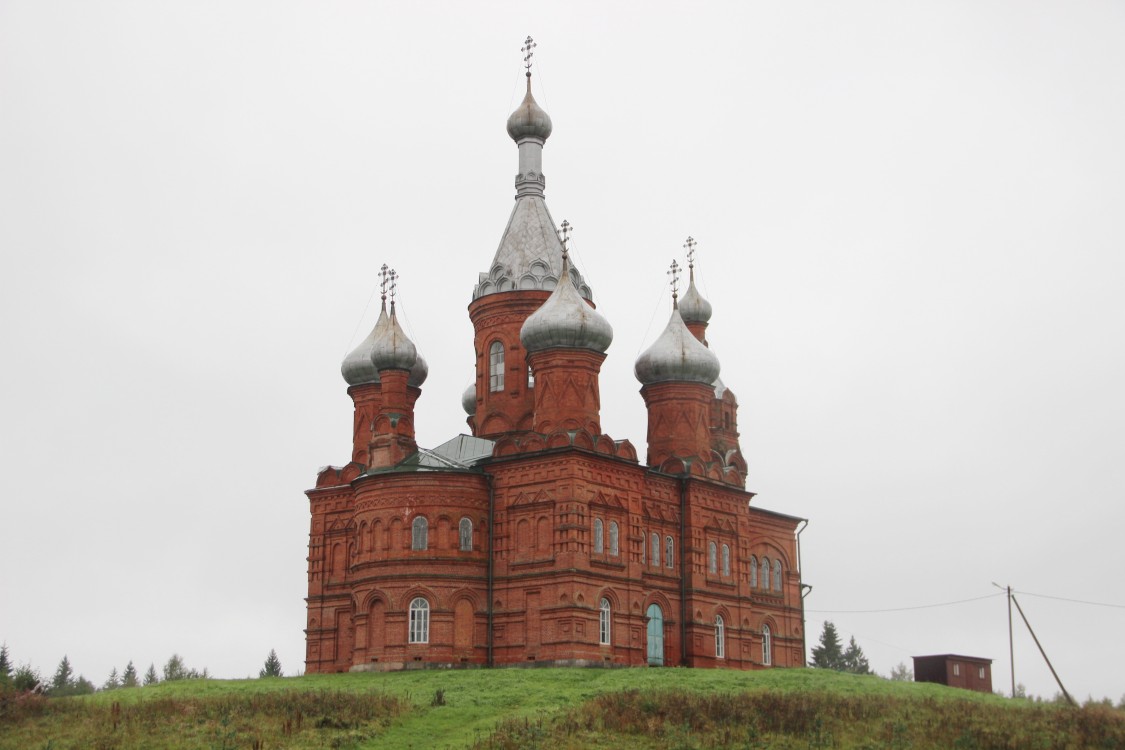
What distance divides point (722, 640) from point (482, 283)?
1329 cm

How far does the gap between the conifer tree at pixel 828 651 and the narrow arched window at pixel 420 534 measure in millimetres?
31842

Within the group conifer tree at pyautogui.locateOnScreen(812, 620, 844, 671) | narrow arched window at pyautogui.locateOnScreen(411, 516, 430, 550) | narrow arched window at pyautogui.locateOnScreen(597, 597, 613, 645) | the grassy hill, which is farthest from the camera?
conifer tree at pyautogui.locateOnScreen(812, 620, 844, 671)

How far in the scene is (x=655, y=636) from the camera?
131 ft

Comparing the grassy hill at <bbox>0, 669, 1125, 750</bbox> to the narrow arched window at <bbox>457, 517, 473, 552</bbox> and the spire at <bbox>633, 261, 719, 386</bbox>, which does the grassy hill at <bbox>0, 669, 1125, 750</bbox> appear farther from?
the spire at <bbox>633, 261, 719, 386</bbox>

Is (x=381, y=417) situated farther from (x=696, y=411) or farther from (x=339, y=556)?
(x=696, y=411)

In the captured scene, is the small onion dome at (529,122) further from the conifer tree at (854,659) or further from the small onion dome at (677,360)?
the conifer tree at (854,659)

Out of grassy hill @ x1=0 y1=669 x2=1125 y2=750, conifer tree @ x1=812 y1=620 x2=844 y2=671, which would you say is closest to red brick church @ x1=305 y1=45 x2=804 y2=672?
grassy hill @ x1=0 y1=669 x2=1125 y2=750

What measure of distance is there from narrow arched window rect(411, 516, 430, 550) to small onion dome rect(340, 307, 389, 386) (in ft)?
22.4

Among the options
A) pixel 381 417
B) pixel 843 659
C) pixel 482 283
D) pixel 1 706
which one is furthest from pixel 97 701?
pixel 843 659

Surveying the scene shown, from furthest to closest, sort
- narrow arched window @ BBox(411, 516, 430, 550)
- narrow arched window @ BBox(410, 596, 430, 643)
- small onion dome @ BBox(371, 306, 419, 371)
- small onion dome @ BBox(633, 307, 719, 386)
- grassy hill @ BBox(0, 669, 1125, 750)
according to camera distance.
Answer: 1. small onion dome @ BBox(633, 307, 719, 386)
2. small onion dome @ BBox(371, 306, 419, 371)
3. narrow arched window @ BBox(411, 516, 430, 550)
4. narrow arched window @ BBox(410, 596, 430, 643)
5. grassy hill @ BBox(0, 669, 1125, 750)

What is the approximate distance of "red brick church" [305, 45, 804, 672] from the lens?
37562mm

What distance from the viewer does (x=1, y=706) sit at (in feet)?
98.9

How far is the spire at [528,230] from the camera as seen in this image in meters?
44.0

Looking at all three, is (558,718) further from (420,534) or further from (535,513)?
(420,534)
